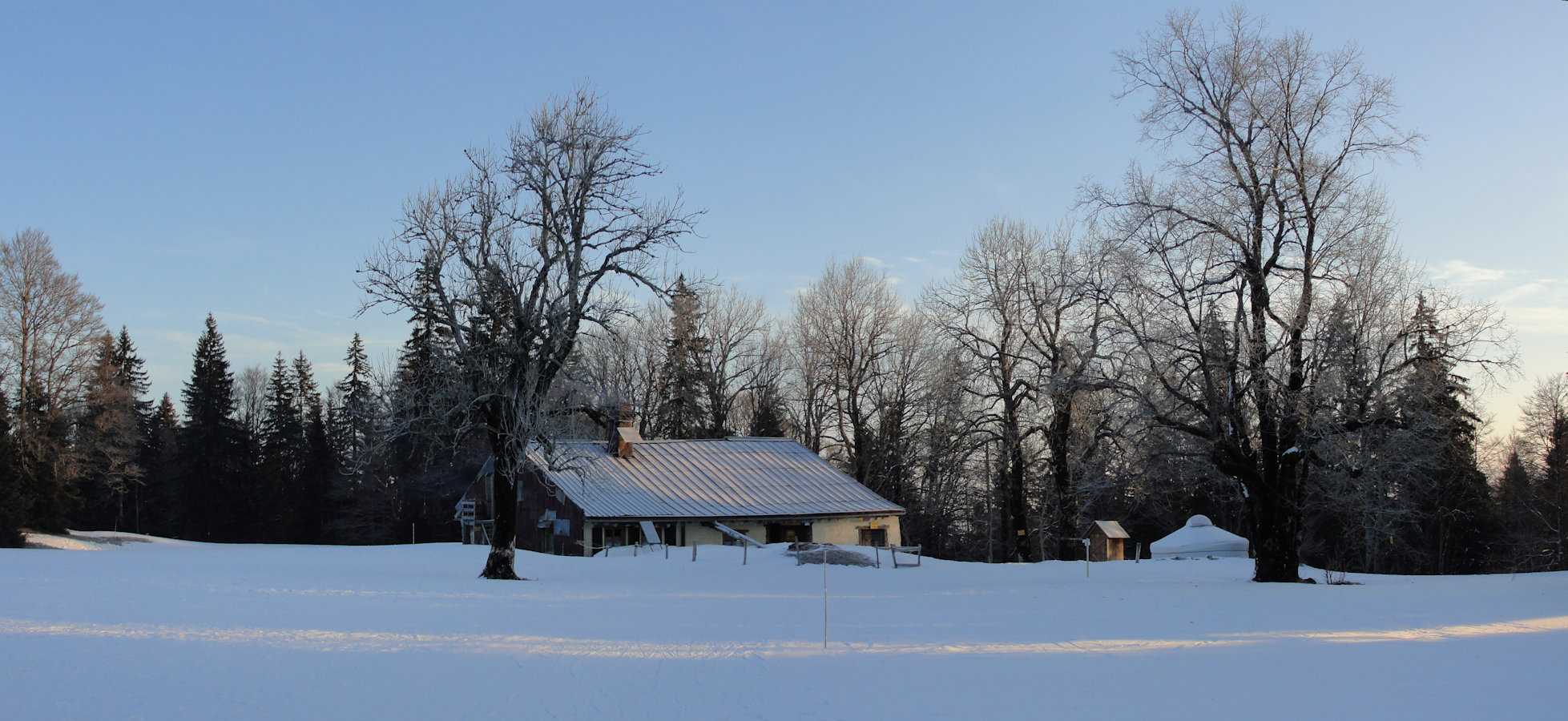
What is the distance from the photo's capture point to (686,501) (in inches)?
1423

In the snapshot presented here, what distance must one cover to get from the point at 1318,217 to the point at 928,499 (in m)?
29.6

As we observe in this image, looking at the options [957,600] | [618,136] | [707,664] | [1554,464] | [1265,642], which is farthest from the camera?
[1554,464]

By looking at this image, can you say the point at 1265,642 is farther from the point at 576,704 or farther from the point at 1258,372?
the point at 1258,372

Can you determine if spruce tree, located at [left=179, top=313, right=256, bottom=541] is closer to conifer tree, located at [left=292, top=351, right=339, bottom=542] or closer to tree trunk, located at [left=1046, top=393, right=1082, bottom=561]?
conifer tree, located at [left=292, top=351, right=339, bottom=542]

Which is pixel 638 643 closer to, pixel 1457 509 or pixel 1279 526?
pixel 1279 526

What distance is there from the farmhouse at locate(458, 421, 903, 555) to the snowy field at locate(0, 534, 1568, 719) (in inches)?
522

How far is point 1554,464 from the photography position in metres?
41.2

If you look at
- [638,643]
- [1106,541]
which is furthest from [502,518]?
[1106,541]

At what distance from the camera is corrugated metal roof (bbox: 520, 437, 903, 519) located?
35.2 meters

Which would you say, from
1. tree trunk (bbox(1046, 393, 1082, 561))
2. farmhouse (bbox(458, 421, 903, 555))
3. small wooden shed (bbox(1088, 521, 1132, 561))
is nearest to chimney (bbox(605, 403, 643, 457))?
farmhouse (bbox(458, 421, 903, 555))

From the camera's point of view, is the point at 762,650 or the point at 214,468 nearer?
the point at 762,650

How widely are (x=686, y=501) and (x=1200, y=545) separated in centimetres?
1881

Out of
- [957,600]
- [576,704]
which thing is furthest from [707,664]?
[957,600]

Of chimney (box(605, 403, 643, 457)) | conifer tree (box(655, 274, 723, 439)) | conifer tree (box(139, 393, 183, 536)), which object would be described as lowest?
conifer tree (box(139, 393, 183, 536))
